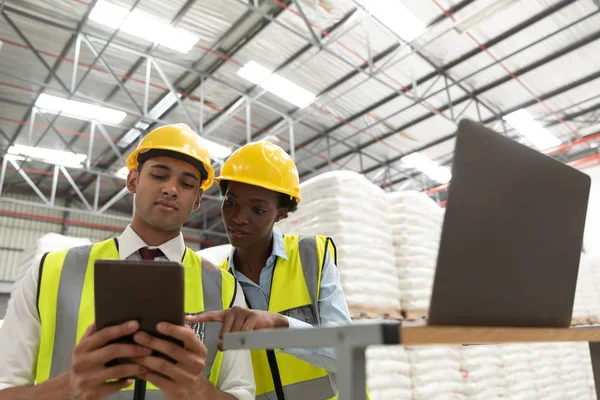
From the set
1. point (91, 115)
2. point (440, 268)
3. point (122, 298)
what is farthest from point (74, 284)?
point (91, 115)

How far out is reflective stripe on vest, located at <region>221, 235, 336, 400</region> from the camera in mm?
1812

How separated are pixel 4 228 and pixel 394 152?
11911 millimetres

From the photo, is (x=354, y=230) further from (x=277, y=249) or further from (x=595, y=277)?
(x=595, y=277)

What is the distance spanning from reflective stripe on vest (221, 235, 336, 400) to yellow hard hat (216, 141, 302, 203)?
341mm

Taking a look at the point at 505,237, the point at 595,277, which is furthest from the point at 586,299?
the point at 505,237

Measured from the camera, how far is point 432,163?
→ 431 inches

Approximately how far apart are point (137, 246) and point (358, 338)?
117cm

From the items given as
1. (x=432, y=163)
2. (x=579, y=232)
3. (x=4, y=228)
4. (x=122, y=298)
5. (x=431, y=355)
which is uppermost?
(x=432, y=163)

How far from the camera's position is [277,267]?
1.99 meters

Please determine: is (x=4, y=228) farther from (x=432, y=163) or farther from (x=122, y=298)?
(x=122, y=298)

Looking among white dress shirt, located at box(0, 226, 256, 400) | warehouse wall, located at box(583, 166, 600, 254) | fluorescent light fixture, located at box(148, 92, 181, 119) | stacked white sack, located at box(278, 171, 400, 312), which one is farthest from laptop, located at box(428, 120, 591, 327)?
warehouse wall, located at box(583, 166, 600, 254)

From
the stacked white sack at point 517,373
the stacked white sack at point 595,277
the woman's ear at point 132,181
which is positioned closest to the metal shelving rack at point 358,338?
→ the woman's ear at point 132,181

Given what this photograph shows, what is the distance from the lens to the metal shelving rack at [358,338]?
0.78 m

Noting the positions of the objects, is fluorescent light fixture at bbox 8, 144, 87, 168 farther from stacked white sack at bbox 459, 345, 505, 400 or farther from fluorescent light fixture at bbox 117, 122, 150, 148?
stacked white sack at bbox 459, 345, 505, 400
